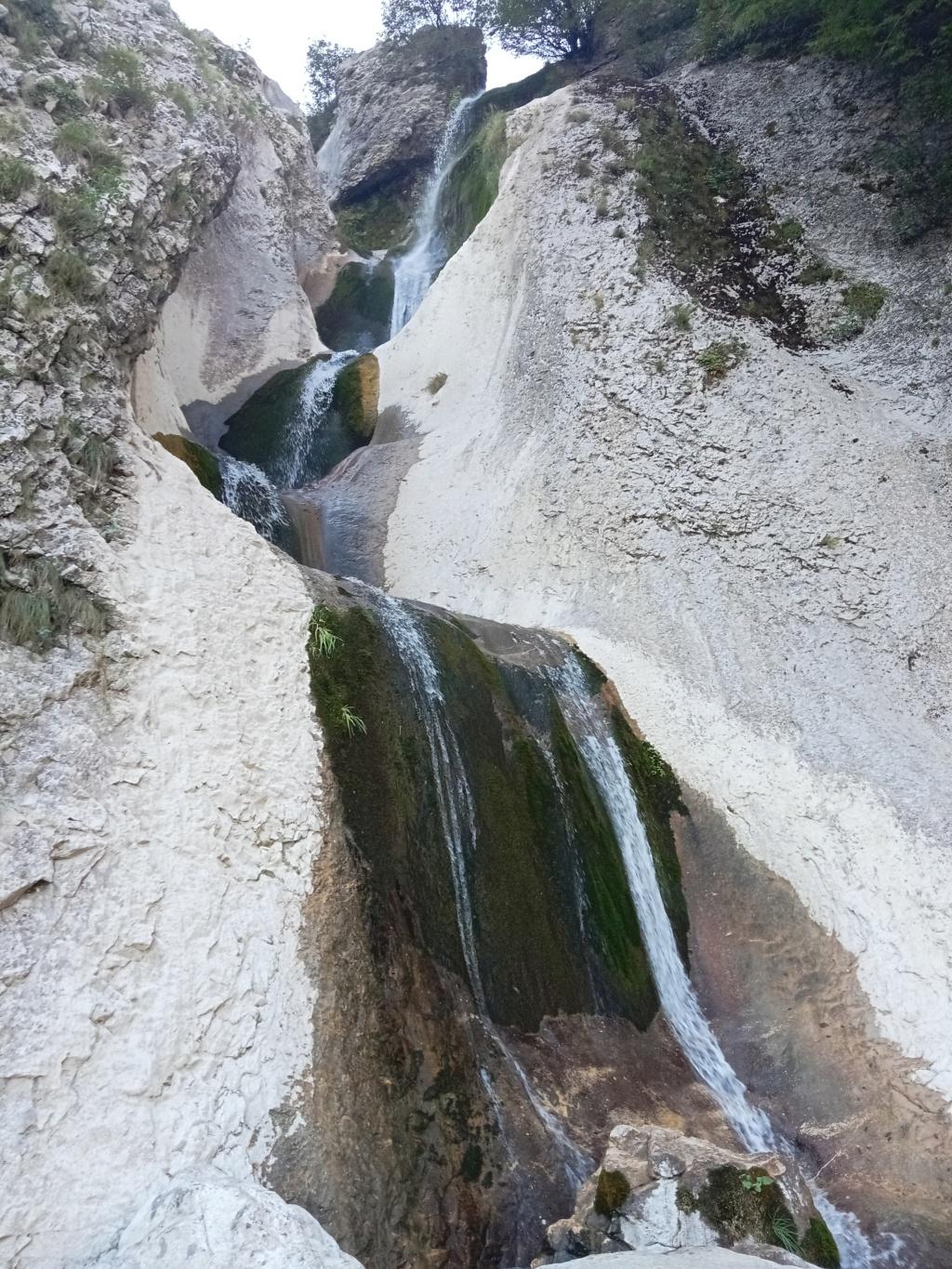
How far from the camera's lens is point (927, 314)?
39.3 ft

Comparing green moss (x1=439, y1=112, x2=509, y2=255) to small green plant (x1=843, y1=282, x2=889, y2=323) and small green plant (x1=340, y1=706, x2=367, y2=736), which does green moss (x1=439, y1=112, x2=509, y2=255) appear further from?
small green plant (x1=340, y1=706, x2=367, y2=736)

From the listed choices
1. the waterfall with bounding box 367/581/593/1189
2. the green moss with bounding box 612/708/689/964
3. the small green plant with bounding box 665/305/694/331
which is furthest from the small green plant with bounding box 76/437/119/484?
the small green plant with bounding box 665/305/694/331

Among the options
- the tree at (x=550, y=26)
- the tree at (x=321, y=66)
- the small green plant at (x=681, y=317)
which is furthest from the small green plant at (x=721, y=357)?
the tree at (x=321, y=66)

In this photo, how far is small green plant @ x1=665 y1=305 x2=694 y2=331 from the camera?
12.4m

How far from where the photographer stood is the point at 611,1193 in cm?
493

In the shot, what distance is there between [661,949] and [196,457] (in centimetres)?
874

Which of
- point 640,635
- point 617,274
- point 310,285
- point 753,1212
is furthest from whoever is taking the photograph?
point 310,285

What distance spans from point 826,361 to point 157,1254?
41.1 feet

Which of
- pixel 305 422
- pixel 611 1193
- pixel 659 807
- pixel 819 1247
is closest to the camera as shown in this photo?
pixel 611 1193

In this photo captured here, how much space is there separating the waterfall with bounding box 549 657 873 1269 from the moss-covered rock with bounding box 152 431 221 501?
5693 mm

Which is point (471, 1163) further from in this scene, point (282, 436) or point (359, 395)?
point (359, 395)

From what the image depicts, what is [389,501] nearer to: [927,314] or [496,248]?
[496,248]

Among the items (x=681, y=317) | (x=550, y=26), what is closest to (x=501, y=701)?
(x=681, y=317)

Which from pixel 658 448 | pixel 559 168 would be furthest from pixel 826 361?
pixel 559 168
